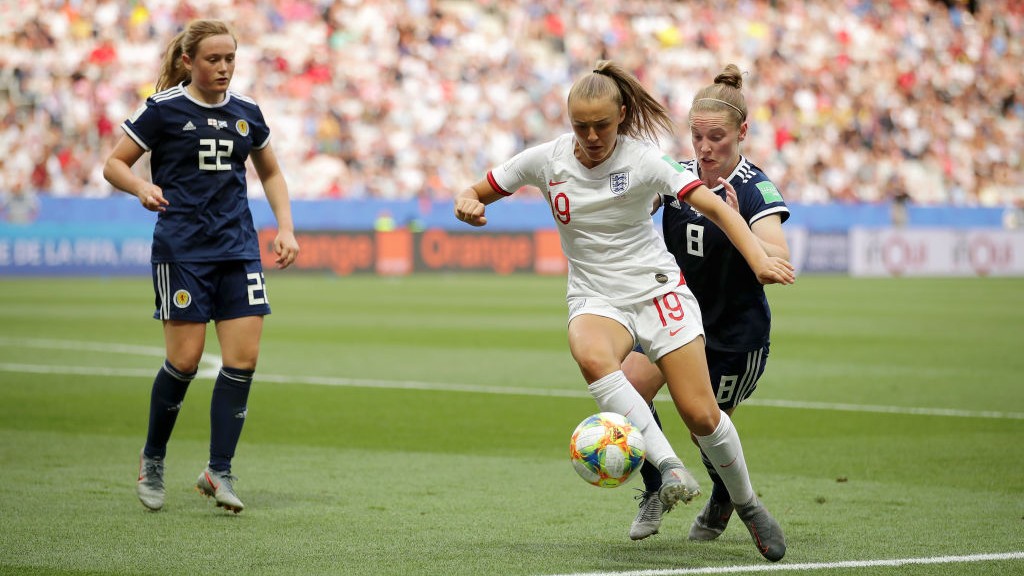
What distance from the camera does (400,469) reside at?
7914 mm

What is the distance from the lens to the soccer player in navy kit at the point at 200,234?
6559 millimetres

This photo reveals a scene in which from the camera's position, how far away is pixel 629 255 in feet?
18.3

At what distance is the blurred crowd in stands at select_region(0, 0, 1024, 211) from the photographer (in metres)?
29.6

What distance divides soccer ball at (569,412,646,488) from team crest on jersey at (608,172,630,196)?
2.98 ft

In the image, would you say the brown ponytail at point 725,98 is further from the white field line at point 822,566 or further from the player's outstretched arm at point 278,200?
the player's outstretched arm at point 278,200

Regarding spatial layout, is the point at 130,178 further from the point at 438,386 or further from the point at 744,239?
the point at 438,386

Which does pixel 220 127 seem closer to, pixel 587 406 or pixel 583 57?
pixel 587 406

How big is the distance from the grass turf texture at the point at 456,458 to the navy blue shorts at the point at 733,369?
0.67 m

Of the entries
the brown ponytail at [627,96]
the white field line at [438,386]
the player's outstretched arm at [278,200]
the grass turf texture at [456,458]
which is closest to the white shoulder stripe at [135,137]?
the player's outstretched arm at [278,200]

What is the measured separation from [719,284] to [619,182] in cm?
82

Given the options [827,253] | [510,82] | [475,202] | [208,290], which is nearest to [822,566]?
[475,202]

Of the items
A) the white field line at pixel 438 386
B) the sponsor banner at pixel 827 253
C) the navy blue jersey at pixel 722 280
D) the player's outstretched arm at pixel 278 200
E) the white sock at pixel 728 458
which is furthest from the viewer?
the sponsor banner at pixel 827 253

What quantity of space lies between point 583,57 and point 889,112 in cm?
898

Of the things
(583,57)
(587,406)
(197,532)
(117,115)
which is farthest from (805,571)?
(583,57)
